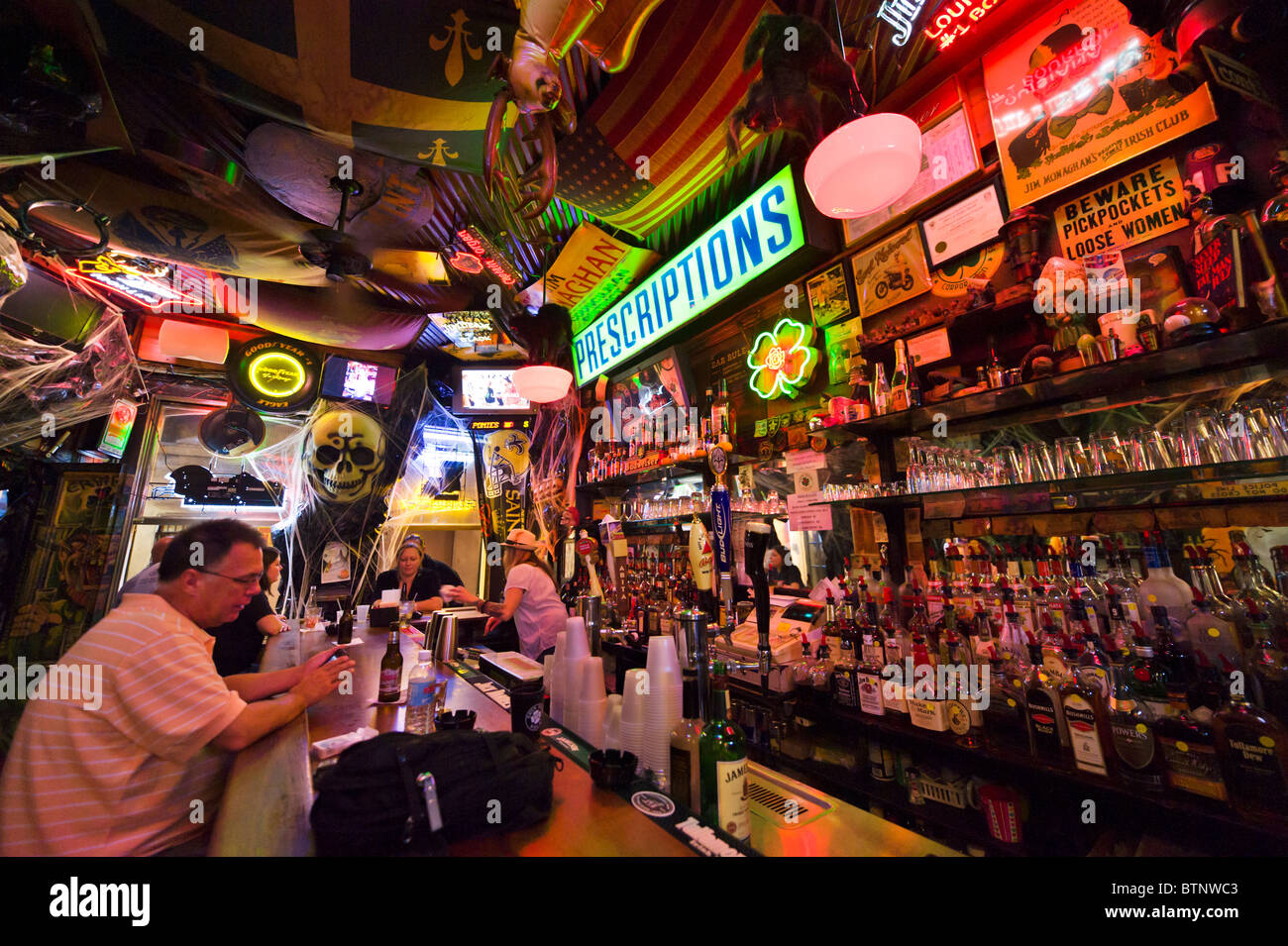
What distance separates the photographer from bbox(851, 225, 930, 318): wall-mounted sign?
2568 millimetres

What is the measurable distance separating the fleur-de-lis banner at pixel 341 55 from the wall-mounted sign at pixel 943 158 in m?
2.35

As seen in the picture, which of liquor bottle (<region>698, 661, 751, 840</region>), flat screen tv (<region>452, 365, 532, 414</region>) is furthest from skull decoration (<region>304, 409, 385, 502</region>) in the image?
liquor bottle (<region>698, 661, 751, 840</region>)

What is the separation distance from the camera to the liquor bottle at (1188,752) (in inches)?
50.5

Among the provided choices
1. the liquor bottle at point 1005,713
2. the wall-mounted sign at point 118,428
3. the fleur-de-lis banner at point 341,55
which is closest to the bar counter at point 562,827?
the liquor bottle at point 1005,713

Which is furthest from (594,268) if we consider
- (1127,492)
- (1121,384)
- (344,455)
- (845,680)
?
(344,455)

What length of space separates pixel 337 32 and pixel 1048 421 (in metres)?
4.11

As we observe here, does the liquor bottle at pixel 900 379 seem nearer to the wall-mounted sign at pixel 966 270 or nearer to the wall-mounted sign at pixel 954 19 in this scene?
the wall-mounted sign at pixel 966 270

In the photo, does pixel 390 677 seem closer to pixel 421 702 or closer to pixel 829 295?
pixel 421 702

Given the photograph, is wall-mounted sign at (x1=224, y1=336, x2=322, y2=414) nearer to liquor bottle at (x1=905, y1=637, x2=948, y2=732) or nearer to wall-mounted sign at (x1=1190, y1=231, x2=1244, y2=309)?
liquor bottle at (x1=905, y1=637, x2=948, y2=732)

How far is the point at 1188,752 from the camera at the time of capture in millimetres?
1330

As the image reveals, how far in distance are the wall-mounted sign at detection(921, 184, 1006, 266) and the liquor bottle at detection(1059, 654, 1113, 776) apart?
2102mm

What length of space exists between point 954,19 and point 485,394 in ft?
22.4
